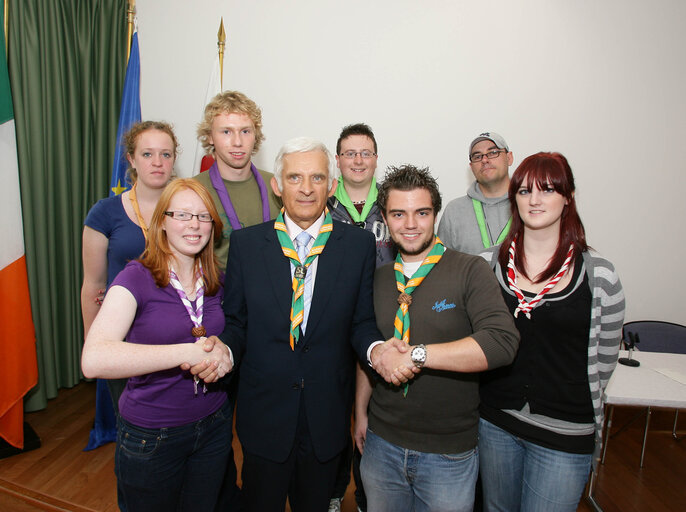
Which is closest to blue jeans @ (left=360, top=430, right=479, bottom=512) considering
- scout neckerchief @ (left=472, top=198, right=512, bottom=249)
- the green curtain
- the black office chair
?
scout neckerchief @ (left=472, top=198, right=512, bottom=249)

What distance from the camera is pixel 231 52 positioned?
4.12m

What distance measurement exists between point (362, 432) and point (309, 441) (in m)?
0.39

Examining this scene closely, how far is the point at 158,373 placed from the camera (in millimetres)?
1670

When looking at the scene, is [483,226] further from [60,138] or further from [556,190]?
[60,138]

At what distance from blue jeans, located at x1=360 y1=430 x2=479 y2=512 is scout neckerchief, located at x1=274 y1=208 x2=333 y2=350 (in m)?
0.60

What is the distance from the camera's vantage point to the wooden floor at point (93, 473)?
104 inches

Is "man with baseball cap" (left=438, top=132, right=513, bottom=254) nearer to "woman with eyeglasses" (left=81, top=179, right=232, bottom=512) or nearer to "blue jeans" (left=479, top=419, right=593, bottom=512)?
"blue jeans" (left=479, top=419, right=593, bottom=512)

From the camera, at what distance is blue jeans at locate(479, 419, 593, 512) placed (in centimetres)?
159

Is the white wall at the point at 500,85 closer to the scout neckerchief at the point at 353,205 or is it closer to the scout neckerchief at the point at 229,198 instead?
the scout neckerchief at the point at 353,205

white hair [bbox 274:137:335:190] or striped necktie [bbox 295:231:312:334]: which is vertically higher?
white hair [bbox 274:137:335:190]

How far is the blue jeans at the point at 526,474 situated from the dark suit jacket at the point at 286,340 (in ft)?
2.12

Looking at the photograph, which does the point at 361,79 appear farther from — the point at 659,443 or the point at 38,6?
the point at 659,443

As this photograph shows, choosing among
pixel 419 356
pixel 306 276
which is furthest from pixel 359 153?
pixel 419 356

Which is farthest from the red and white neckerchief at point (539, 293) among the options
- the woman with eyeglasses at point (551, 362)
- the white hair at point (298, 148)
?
the white hair at point (298, 148)
